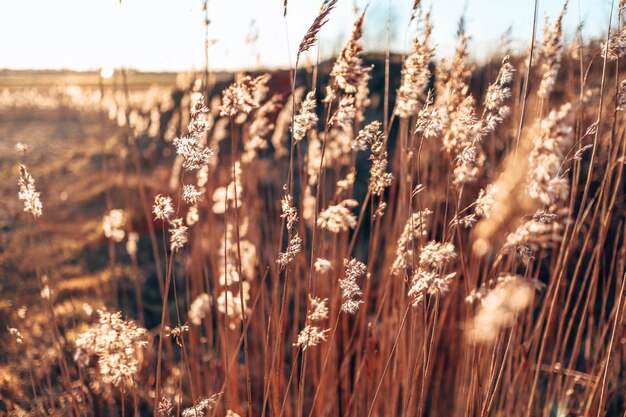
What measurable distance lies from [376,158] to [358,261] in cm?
23

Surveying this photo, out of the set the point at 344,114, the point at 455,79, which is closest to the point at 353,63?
the point at 344,114

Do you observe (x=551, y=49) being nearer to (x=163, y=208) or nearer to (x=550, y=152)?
(x=550, y=152)

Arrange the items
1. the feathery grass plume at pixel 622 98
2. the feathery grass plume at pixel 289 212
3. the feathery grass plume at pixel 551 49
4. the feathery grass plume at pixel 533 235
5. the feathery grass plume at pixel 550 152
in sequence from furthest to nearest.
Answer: the feathery grass plume at pixel 551 49, the feathery grass plume at pixel 622 98, the feathery grass plume at pixel 289 212, the feathery grass plume at pixel 533 235, the feathery grass plume at pixel 550 152

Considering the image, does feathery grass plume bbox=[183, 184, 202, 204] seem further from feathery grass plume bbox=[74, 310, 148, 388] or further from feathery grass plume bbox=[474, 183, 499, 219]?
feathery grass plume bbox=[474, 183, 499, 219]

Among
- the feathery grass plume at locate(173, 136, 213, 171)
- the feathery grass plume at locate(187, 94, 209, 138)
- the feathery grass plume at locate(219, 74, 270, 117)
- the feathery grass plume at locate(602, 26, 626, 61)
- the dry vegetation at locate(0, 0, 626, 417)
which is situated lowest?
the dry vegetation at locate(0, 0, 626, 417)

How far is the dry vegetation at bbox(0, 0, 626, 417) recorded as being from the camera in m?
1.05

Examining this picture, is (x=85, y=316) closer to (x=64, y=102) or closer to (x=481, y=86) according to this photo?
(x=481, y=86)

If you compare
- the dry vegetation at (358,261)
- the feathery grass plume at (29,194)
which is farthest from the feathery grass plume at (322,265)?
the feathery grass plume at (29,194)

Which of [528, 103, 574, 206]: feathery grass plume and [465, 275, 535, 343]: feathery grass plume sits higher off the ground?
[528, 103, 574, 206]: feathery grass plume

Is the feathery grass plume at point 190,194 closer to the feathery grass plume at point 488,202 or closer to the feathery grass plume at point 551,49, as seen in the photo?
the feathery grass plume at point 488,202

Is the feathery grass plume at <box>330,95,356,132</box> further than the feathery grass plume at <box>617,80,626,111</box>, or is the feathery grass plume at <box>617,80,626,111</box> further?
the feathery grass plume at <box>617,80,626,111</box>

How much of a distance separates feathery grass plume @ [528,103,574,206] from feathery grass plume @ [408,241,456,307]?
27 centimetres

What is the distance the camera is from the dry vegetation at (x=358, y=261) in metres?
1.05

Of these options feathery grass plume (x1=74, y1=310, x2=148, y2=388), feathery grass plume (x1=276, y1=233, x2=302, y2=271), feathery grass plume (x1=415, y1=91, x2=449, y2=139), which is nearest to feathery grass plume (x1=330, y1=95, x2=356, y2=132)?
feathery grass plume (x1=415, y1=91, x2=449, y2=139)
